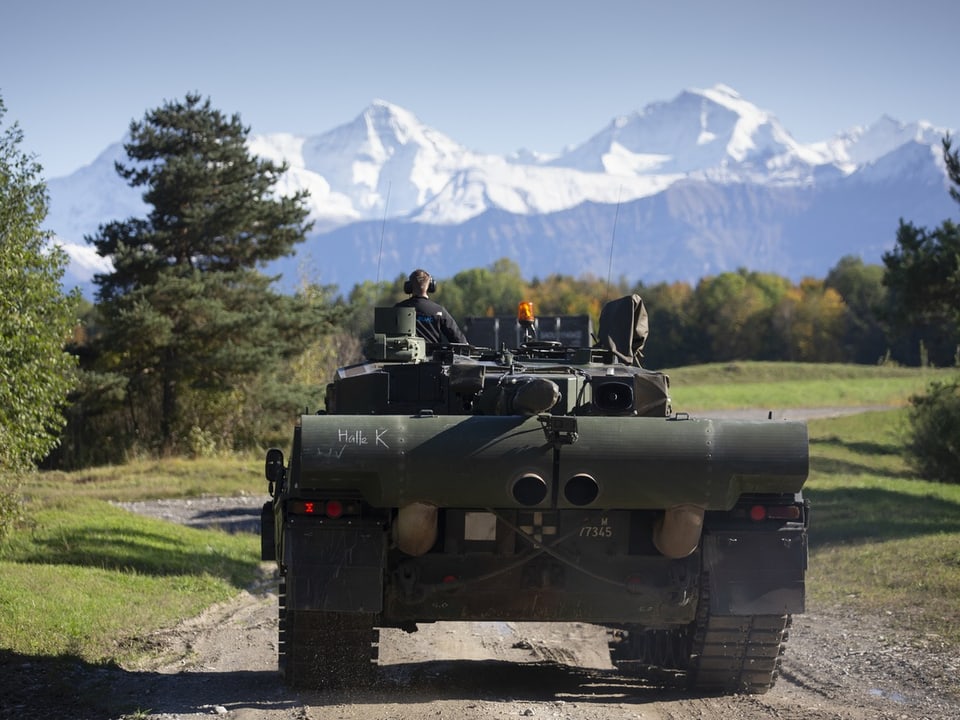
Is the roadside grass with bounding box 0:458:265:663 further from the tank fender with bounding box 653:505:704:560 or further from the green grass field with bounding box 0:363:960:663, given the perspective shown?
the tank fender with bounding box 653:505:704:560

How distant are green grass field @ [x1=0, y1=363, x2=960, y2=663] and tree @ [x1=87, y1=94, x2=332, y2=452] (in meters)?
4.03

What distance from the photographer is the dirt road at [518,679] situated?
8250mm

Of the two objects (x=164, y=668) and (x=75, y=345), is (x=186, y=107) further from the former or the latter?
(x=164, y=668)

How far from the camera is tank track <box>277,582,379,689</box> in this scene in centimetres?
857

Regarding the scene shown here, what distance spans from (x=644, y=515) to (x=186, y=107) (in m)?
29.0

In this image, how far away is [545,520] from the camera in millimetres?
8516

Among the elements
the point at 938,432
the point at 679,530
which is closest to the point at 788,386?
the point at 938,432

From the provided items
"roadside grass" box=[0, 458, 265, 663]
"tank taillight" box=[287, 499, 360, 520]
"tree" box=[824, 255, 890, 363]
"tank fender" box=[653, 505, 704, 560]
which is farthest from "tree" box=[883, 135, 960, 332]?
"tree" box=[824, 255, 890, 363]

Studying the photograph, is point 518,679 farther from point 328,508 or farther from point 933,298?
point 933,298

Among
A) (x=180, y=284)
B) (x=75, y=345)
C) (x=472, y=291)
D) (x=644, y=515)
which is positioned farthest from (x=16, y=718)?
(x=472, y=291)

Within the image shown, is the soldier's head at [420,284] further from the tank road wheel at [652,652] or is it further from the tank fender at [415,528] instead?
the tank fender at [415,528]

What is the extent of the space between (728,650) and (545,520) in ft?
4.92

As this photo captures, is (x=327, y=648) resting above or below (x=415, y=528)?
below

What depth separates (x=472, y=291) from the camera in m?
128
